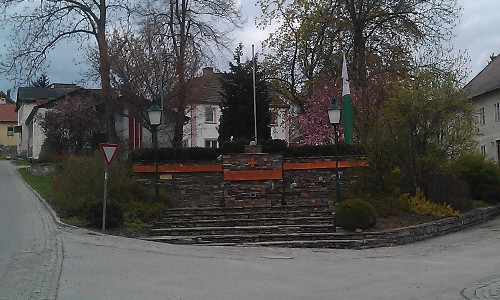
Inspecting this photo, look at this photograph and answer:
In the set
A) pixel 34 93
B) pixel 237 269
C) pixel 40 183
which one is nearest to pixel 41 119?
pixel 40 183

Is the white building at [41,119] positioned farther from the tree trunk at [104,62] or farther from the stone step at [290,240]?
the stone step at [290,240]

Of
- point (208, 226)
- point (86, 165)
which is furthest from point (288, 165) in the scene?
point (86, 165)

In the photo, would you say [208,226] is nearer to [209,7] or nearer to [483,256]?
[483,256]

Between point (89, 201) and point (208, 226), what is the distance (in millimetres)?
4044

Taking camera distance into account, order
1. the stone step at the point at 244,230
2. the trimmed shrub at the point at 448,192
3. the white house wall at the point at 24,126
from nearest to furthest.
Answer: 1. the stone step at the point at 244,230
2. the trimmed shrub at the point at 448,192
3. the white house wall at the point at 24,126

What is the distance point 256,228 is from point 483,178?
1241 cm

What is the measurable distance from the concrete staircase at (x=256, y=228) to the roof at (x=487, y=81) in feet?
87.5

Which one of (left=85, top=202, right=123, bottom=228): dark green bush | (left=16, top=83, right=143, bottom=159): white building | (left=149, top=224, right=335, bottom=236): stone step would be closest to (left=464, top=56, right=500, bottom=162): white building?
(left=16, top=83, right=143, bottom=159): white building

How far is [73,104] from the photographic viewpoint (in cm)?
4253

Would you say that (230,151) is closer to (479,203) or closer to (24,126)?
(479,203)

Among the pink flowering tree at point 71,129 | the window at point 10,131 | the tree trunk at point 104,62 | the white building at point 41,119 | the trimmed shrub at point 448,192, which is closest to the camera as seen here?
the trimmed shrub at point 448,192

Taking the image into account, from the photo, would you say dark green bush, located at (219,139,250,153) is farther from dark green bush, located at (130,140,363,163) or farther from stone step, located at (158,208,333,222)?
stone step, located at (158,208,333,222)

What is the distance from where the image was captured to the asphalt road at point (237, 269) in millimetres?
A: 11281

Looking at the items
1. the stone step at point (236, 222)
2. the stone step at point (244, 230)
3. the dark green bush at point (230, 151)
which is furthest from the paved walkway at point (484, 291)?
the dark green bush at point (230, 151)
